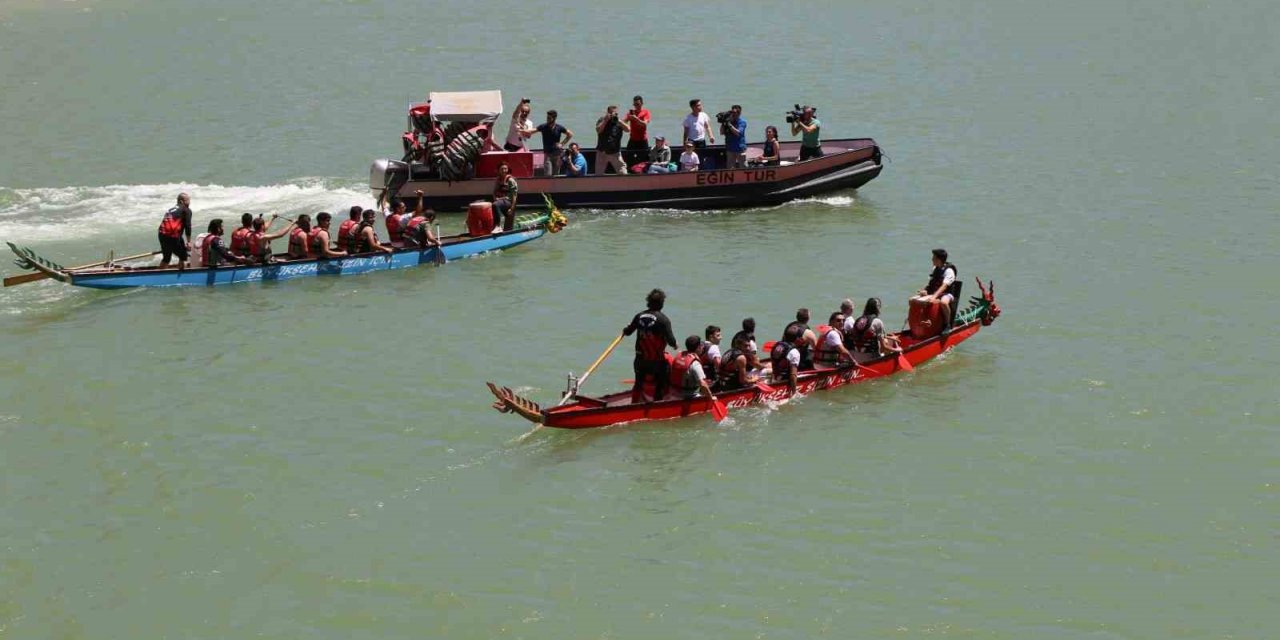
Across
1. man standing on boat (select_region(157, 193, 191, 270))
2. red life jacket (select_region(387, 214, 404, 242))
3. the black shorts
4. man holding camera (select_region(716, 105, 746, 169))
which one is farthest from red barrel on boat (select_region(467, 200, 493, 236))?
man holding camera (select_region(716, 105, 746, 169))

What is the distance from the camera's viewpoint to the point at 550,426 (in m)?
22.3

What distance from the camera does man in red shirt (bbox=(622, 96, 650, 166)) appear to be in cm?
3503

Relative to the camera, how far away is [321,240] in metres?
29.9

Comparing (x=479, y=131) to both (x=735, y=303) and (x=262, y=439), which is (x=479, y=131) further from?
(x=262, y=439)

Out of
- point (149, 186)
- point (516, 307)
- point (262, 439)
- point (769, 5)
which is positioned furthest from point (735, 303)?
point (769, 5)

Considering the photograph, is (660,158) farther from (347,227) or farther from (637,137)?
(347,227)

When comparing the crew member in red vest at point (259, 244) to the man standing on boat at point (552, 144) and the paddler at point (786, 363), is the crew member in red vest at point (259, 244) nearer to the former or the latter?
the man standing on boat at point (552, 144)

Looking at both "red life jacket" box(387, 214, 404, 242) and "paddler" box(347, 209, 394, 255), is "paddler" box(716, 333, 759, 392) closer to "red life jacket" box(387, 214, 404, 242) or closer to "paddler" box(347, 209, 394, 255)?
"paddler" box(347, 209, 394, 255)

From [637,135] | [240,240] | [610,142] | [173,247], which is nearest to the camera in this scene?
[173,247]

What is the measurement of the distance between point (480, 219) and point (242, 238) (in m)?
4.86

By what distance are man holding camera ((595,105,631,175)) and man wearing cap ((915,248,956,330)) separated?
34.7 feet

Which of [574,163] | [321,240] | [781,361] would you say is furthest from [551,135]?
[781,361]

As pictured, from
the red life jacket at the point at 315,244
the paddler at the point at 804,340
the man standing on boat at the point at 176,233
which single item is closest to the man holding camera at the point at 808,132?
the red life jacket at the point at 315,244

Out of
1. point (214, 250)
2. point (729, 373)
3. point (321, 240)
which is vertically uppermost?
point (321, 240)
